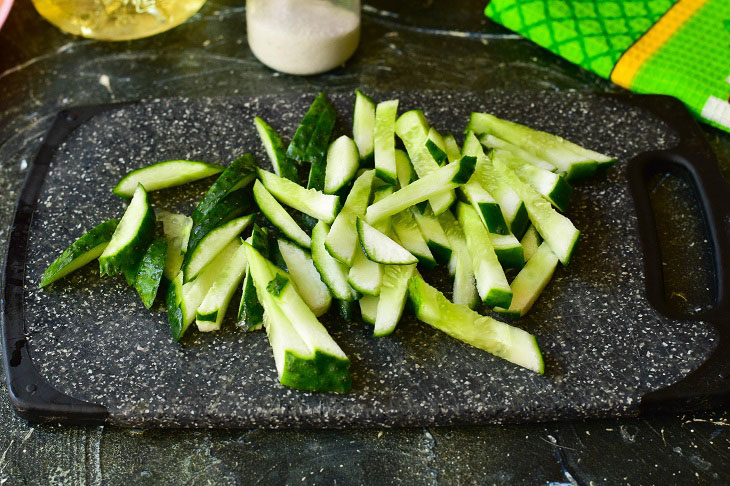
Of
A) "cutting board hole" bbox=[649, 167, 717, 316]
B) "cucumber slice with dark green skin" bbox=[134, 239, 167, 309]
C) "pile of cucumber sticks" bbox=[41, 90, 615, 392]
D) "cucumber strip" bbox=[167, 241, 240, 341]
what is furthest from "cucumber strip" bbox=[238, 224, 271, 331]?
"cutting board hole" bbox=[649, 167, 717, 316]

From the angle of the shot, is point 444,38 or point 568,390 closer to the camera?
point 568,390

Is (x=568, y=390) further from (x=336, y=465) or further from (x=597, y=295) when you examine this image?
(x=336, y=465)

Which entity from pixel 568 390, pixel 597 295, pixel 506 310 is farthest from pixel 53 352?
pixel 597 295

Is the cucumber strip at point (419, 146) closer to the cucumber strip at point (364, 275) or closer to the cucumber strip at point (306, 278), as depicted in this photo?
the cucumber strip at point (364, 275)

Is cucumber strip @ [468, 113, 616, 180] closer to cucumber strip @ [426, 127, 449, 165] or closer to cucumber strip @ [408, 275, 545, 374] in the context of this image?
cucumber strip @ [426, 127, 449, 165]

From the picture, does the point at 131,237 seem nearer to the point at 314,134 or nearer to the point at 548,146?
the point at 314,134

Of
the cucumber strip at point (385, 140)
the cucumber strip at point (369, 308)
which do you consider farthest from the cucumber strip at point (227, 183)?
the cucumber strip at point (369, 308)
